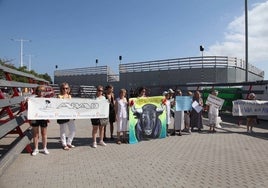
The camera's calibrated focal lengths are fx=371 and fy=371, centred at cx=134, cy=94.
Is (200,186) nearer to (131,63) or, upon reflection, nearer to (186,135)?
(186,135)

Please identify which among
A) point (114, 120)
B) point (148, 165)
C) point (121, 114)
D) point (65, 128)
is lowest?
point (148, 165)

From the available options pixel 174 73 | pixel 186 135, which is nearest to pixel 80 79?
pixel 174 73

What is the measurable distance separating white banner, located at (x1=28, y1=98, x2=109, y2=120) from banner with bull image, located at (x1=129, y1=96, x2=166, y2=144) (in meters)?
0.92

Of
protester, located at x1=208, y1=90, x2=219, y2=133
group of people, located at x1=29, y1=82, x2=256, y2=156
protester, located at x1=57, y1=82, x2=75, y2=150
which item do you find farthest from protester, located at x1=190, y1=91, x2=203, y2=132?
protester, located at x1=57, y1=82, x2=75, y2=150

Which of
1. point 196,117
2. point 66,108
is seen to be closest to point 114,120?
point 66,108

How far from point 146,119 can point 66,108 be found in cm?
265

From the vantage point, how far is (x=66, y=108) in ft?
31.7

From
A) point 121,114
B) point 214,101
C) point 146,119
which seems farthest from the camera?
point 214,101

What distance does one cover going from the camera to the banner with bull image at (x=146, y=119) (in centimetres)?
1077

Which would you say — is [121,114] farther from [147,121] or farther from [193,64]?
[193,64]

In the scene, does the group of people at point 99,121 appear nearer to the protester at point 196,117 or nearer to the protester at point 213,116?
the protester at point 196,117

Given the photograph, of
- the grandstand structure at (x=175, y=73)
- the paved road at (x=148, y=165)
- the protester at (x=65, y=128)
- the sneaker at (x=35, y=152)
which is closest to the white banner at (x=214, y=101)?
the paved road at (x=148, y=165)

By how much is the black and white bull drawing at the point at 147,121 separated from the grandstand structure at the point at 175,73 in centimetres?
1547

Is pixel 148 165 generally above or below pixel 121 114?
below
